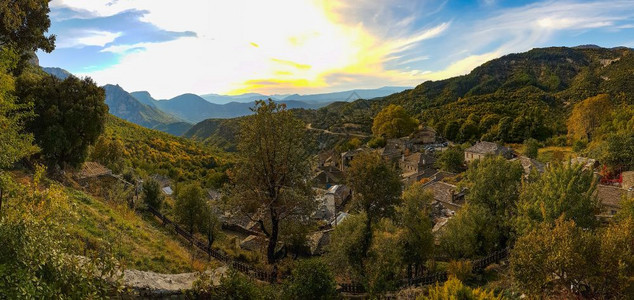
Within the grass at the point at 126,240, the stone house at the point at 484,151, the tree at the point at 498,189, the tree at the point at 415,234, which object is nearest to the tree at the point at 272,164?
the grass at the point at 126,240

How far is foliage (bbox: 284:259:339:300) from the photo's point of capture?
31.8 ft

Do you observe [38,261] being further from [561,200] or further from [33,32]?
[561,200]

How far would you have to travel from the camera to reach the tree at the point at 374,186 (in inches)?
767

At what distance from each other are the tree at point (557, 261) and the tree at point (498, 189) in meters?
8.79

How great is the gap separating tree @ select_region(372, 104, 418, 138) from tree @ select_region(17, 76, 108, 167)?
62.1 m

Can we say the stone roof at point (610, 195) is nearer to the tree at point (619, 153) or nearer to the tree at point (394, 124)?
the tree at point (619, 153)

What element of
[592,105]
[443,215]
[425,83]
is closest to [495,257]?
[443,215]

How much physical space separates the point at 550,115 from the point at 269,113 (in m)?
81.8

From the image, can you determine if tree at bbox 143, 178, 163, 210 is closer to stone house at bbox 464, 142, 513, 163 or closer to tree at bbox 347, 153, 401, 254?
tree at bbox 347, 153, 401, 254

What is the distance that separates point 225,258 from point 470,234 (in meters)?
13.5

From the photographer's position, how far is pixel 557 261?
35.4 feet

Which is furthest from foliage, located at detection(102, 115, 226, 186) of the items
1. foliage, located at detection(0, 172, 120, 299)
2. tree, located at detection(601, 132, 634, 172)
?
tree, located at detection(601, 132, 634, 172)

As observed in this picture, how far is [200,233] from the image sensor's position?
23172mm

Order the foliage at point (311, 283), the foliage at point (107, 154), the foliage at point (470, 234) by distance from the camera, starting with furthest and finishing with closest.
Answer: the foliage at point (107, 154) → the foliage at point (470, 234) → the foliage at point (311, 283)
